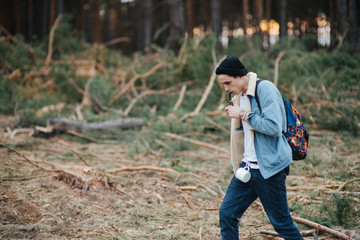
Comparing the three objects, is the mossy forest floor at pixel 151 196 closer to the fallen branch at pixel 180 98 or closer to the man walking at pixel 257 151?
the man walking at pixel 257 151

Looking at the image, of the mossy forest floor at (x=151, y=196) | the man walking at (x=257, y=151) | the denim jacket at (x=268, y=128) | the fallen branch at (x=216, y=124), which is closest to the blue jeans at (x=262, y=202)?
the man walking at (x=257, y=151)

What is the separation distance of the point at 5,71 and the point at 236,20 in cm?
2096

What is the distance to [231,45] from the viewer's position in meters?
10.4

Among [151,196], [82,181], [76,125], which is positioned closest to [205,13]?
[76,125]

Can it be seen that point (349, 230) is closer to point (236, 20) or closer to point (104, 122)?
point (104, 122)

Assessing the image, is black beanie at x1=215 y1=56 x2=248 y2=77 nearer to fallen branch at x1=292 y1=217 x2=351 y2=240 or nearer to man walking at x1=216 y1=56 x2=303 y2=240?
man walking at x1=216 y1=56 x2=303 y2=240

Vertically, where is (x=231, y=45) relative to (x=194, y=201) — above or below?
above

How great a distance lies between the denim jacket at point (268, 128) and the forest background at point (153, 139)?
129cm

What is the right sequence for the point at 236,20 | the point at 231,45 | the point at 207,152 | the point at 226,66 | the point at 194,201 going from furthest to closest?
the point at 236,20 → the point at 231,45 → the point at 207,152 → the point at 194,201 → the point at 226,66

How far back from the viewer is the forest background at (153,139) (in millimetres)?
3574

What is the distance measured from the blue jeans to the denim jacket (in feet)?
0.40

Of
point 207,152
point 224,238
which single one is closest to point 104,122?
point 207,152

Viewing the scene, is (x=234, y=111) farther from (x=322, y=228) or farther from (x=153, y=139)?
(x=153, y=139)

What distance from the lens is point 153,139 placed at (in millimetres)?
6633
